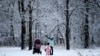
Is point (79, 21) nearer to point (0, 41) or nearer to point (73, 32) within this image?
point (73, 32)

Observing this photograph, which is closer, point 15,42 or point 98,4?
point 98,4

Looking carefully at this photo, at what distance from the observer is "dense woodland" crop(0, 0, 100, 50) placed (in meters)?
30.0

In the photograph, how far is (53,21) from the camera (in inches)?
1462

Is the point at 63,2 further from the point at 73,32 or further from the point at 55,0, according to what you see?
the point at 73,32

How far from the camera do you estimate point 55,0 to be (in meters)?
35.2

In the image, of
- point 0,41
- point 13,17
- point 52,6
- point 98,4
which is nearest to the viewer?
point 98,4

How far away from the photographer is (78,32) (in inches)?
1554

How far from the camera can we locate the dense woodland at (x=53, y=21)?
98.3 feet

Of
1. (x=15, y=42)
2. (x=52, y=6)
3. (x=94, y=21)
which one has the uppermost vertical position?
(x=52, y=6)

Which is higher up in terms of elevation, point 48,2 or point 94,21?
point 48,2

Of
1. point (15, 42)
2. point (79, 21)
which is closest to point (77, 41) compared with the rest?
point (79, 21)

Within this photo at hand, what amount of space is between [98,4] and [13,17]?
46.1 feet

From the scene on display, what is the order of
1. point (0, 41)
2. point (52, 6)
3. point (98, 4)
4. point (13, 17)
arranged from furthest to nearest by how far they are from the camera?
point (0, 41), point (13, 17), point (52, 6), point (98, 4)

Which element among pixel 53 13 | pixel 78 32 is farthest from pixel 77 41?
pixel 53 13
